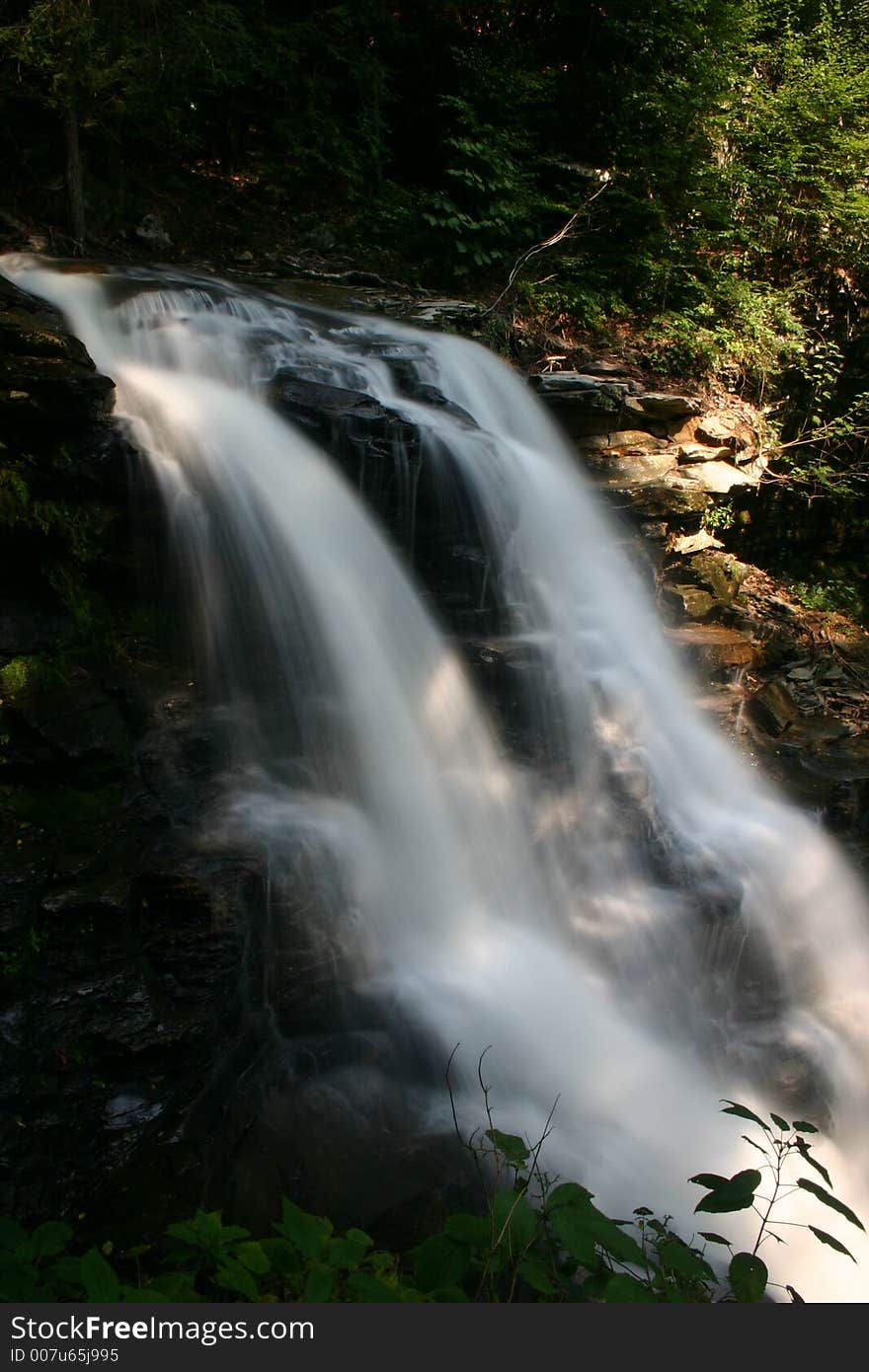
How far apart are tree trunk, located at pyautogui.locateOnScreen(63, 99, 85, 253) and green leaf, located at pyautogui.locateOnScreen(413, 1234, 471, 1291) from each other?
9.98m

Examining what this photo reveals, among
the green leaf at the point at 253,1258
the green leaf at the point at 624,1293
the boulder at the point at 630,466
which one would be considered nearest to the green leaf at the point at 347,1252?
the green leaf at the point at 253,1258

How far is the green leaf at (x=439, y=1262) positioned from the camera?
81.8 inches

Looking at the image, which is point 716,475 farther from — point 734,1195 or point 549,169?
point 734,1195

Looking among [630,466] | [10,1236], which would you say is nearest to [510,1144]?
[10,1236]

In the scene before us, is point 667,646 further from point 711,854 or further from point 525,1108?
point 525,1108

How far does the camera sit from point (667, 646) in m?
7.31

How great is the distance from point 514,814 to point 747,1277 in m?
3.59

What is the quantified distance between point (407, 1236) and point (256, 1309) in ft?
5.59

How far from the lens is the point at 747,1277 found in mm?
2031

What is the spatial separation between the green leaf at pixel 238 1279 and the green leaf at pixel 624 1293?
2.50 ft

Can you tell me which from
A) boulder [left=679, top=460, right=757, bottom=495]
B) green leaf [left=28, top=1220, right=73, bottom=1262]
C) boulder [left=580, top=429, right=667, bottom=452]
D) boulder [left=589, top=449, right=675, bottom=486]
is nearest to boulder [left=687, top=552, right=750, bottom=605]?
boulder [left=679, top=460, right=757, bottom=495]

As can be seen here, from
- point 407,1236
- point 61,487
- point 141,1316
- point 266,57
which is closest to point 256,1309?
point 141,1316

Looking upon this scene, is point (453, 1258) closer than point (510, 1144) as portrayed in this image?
Yes

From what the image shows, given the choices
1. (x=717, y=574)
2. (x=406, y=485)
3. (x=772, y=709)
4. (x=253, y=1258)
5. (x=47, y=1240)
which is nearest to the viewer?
(x=253, y=1258)
